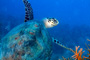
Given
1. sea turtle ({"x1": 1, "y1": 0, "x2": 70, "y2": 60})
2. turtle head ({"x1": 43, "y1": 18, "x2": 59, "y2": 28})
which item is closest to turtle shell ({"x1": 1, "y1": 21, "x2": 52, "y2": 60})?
sea turtle ({"x1": 1, "y1": 0, "x2": 70, "y2": 60})

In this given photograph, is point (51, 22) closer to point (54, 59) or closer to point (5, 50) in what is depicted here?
point (5, 50)

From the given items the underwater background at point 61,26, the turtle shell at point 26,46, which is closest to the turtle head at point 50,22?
the underwater background at point 61,26

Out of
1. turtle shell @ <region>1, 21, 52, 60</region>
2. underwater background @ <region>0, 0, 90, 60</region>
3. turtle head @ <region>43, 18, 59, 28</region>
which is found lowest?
turtle shell @ <region>1, 21, 52, 60</region>

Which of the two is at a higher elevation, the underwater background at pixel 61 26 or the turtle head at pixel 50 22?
the underwater background at pixel 61 26

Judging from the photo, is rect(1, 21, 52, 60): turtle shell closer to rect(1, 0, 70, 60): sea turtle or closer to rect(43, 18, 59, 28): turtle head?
rect(1, 0, 70, 60): sea turtle

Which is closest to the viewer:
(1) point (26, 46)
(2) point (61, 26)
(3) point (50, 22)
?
(1) point (26, 46)

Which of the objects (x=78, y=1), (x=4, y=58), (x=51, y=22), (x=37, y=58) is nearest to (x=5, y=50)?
(x=4, y=58)

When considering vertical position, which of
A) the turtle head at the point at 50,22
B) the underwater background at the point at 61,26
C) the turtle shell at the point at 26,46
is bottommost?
the turtle shell at the point at 26,46

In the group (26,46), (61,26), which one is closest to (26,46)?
(26,46)

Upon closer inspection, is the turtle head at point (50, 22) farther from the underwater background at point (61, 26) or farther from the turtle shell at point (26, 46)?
the turtle shell at point (26, 46)

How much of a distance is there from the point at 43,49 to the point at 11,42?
28.3 inches

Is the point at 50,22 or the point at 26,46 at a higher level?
the point at 50,22

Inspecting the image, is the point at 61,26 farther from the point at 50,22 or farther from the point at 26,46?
the point at 26,46

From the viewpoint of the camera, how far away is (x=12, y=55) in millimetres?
1949
